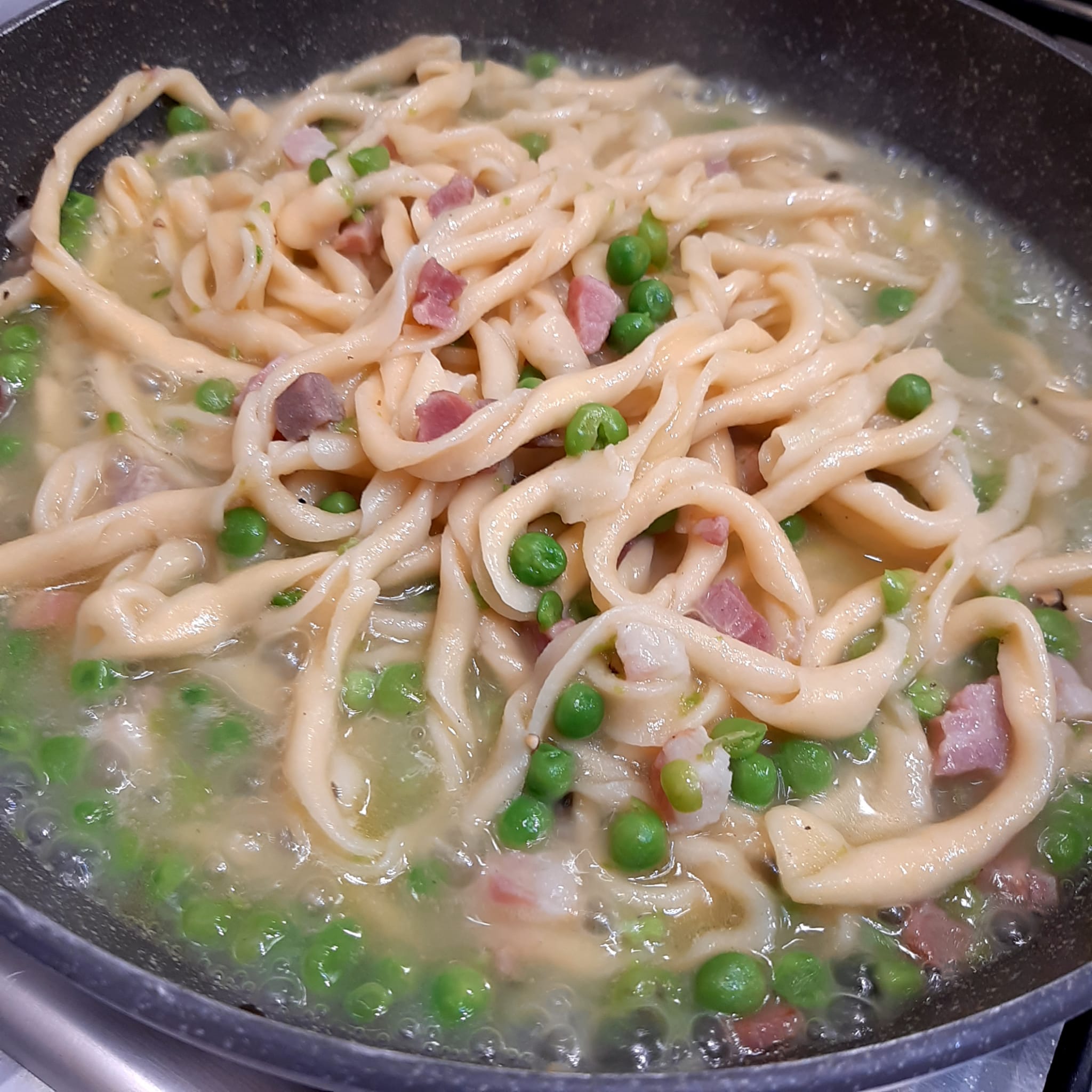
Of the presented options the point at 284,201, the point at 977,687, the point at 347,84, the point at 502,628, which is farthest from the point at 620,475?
the point at 347,84

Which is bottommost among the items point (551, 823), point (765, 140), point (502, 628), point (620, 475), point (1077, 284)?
point (551, 823)

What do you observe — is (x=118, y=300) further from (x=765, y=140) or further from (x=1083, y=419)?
(x=1083, y=419)

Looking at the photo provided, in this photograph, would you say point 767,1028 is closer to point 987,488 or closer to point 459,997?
point 459,997

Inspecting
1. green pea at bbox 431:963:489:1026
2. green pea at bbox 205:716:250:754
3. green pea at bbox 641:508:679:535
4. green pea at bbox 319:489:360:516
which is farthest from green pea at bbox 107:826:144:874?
green pea at bbox 641:508:679:535

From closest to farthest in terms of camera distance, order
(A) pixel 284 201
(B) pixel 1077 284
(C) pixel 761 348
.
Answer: (C) pixel 761 348 → (A) pixel 284 201 → (B) pixel 1077 284

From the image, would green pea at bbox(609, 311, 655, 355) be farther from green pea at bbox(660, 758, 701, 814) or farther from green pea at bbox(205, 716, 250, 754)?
green pea at bbox(205, 716, 250, 754)
